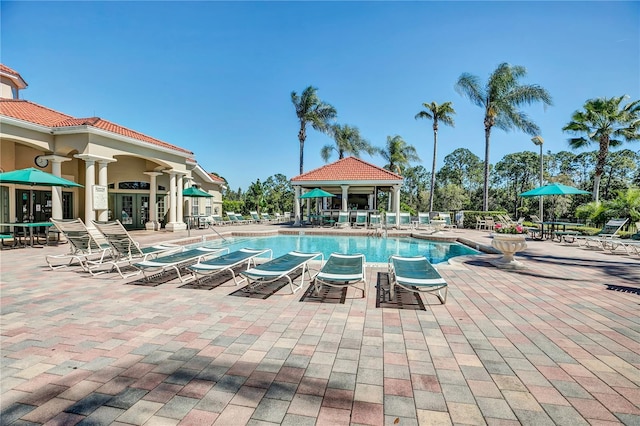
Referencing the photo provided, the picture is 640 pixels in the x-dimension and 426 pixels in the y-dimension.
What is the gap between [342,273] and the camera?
5.32 metres

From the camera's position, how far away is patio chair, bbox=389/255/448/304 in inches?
178

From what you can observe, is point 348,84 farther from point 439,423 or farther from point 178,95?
point 439,423

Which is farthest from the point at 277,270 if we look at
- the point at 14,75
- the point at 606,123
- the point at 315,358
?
the point at 606,123

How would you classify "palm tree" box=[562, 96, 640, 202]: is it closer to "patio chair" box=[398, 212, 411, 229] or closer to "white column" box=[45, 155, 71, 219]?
"patio chair" box=[398, 212, 411, 229]

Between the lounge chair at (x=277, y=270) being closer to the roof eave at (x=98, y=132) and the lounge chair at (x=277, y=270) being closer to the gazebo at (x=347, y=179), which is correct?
the roof eave at (x=98, y=132)

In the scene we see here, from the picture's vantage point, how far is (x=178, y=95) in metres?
19.6

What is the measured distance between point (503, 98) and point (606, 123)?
6.22 metres

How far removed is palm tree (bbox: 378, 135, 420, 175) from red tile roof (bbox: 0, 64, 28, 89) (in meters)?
29.5

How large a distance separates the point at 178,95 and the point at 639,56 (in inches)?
921

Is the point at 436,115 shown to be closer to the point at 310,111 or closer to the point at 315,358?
the point at 310,111

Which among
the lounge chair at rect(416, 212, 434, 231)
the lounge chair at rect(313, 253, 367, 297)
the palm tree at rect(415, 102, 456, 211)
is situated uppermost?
the palm tree at rect(415, 102, 456, 211)

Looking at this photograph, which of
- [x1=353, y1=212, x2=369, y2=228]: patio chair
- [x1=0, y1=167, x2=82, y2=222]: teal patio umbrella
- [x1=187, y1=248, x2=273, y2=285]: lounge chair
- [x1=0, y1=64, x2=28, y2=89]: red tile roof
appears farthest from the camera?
[x1=353, y1=212, x2=369, y2=228]: patio chair

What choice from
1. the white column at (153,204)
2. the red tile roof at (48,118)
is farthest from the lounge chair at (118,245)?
the white column at (153,204)

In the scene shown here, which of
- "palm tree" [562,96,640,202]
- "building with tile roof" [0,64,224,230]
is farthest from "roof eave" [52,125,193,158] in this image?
"palm tree" [562,96,640,202]
